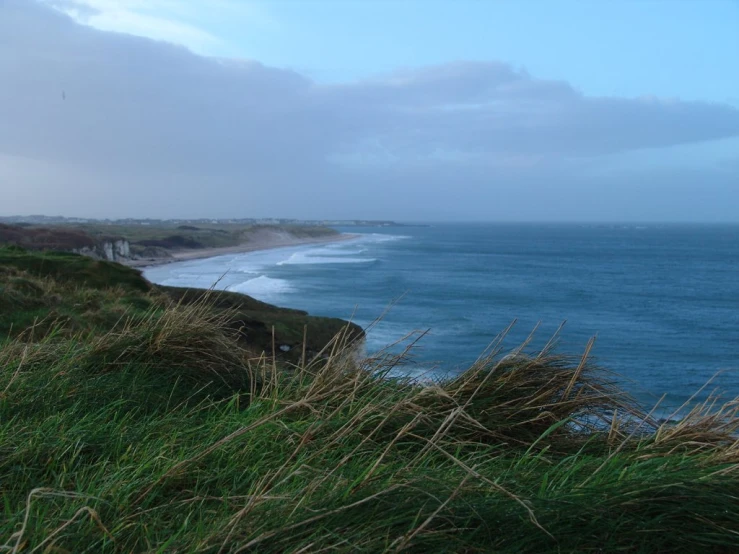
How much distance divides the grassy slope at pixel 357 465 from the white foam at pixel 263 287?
1296 inches

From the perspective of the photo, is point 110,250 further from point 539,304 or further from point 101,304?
point 101,304

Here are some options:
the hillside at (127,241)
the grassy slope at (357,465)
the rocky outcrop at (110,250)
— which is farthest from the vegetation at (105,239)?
the grassy slope at (357,465)

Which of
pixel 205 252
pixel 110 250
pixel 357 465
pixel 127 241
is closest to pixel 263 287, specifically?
pixel 110 250

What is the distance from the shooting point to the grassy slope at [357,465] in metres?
2.58

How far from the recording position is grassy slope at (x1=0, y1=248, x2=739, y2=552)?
2580mm

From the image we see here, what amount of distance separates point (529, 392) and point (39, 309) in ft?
26.8

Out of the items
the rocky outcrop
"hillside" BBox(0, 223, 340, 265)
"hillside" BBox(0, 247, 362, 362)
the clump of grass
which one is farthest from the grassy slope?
the rocky outcrop

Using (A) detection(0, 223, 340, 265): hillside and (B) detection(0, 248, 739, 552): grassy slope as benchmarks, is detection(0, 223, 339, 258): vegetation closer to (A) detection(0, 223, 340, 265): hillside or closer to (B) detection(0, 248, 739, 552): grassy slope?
(A) detection(0, 223, 340, 265): hillside

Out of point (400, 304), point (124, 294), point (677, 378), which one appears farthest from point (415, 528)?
point (400, 304)

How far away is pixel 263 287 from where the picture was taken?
143ft

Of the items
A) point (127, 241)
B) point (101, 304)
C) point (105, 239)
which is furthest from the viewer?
point (127, 241)

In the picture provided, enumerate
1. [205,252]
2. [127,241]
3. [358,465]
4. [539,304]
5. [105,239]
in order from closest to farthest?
[358,465] < [539,304] < [105,239] < [127,241] < [205,252]

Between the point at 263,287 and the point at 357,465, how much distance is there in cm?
4096

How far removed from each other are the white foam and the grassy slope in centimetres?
3293
